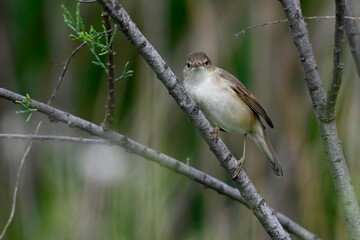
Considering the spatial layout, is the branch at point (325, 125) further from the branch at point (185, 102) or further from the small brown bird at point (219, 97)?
the small brown bird at point (219, 97)

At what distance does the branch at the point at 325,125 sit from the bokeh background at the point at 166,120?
1.28 meters

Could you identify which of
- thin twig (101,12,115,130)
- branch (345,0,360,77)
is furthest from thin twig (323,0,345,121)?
thin twig (101,12,115,130)

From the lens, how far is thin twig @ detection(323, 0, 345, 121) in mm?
1652

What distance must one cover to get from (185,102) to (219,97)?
124 cm

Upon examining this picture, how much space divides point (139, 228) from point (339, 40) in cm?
194

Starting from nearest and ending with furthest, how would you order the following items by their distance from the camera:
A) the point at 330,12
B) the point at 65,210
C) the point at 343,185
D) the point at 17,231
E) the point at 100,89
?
the point at 343,185
the point at 65,210
the point at 17,231
the point at 330,12
the point at 100,89

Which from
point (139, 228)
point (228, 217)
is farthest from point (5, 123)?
point (228, 217)

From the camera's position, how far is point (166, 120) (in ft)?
12.8

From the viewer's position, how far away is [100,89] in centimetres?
413

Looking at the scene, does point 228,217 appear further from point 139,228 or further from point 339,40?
point 339,40

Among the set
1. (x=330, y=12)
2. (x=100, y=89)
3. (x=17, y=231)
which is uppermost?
(x=330, y=12)

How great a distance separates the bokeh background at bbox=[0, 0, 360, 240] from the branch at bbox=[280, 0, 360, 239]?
4.18 feet

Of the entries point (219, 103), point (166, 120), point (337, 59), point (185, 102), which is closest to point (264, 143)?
point (219, 103)

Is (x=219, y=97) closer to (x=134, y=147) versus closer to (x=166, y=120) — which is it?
(x=166, y=120)
